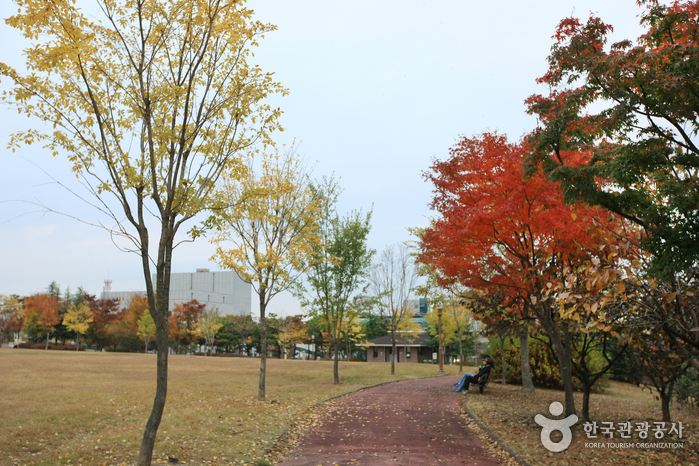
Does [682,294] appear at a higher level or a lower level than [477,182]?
lower

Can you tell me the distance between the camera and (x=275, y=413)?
38.6 feet

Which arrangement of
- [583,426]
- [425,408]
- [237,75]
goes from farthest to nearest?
[425,408] < [583,426] < [237,75]

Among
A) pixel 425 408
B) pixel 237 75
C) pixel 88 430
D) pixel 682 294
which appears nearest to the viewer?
pixel 682 294

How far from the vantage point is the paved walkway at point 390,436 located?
7480mm

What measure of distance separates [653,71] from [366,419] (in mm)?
9404

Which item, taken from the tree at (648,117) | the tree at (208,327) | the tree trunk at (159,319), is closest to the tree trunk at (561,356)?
the tree at (648,117)

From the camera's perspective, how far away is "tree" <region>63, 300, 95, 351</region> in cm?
5309

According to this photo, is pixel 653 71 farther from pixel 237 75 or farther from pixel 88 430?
pixel 88 430

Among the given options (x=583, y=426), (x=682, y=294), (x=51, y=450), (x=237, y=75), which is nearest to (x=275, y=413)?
(x=51, y=450)

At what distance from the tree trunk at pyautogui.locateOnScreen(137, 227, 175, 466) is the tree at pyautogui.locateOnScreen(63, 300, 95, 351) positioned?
55.2 meters

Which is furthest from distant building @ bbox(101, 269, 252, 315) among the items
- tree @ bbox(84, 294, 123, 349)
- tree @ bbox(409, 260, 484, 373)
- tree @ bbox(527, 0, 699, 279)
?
tree @ bbox(527, 0, 699, 279)

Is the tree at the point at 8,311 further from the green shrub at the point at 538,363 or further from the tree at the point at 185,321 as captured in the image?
the green shrub at the point at 538,363

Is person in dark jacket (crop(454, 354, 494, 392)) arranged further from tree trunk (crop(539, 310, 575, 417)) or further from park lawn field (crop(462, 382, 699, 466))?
tree trunk (crop(539, 310, 575, 417))

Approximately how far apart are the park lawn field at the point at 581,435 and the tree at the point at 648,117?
3954 millimetres
